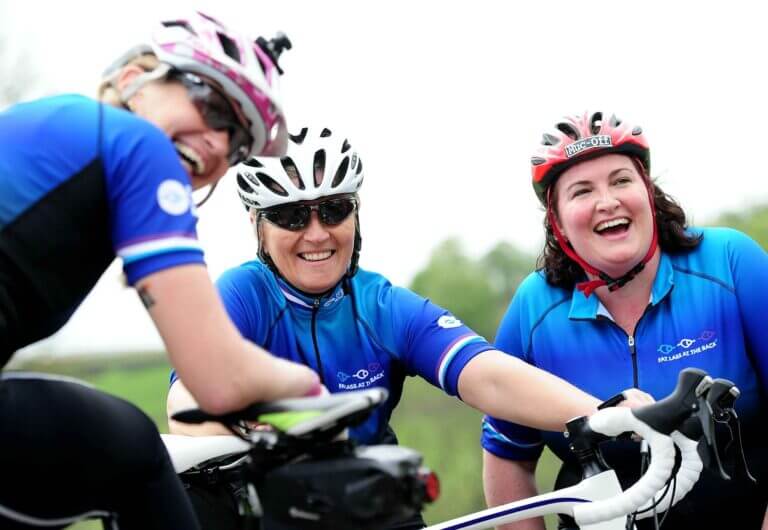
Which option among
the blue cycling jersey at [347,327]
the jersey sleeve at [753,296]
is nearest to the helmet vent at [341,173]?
the blue cycling jersey at [347,327]

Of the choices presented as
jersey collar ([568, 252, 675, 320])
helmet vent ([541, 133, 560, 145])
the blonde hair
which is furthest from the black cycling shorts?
helmet vent ([541, 133, 560, 145])

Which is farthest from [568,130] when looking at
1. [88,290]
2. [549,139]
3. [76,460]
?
[76,460]

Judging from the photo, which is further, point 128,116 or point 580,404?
point 580,404

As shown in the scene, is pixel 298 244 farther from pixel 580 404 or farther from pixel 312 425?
pixel 312 425

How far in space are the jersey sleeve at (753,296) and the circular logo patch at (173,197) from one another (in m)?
2.46

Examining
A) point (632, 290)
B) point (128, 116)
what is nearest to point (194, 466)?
point (128, 116)

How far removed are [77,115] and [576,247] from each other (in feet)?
8.03

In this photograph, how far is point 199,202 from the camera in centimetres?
272

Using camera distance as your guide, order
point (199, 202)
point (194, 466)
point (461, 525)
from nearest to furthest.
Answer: point (199, 202)
point (461, 525)
point (194, 466)

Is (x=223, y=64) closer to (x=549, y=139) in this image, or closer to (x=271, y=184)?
(x=271, y=184)

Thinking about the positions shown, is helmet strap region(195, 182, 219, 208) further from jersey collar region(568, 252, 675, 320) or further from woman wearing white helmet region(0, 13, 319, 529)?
jersey collar region(568, 252, 675, 320)

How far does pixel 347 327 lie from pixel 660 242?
136 cm

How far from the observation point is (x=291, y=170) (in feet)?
12.8

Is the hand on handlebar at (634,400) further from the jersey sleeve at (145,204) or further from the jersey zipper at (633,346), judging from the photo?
the jersey sleeve at (145,204)
